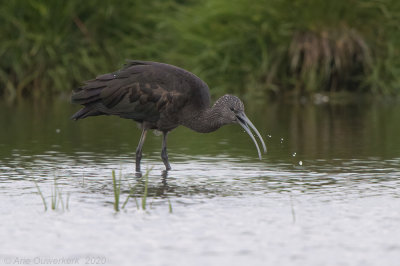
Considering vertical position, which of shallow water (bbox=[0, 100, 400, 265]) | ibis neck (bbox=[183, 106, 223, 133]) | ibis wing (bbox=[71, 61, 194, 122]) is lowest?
shallow water (bbox=[0, 100, 400, 265])

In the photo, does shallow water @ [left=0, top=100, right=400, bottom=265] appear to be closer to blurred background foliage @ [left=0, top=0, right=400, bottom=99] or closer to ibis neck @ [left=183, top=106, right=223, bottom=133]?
ibis neck @ [left=183, top=106, right=223, bottom=133]

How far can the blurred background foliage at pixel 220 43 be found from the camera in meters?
18.6

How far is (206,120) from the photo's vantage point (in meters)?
9.11

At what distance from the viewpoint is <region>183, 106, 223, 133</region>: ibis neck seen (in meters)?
9.07

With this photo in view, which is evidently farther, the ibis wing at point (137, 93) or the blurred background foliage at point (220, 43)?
the blurred background foliage at point (220, 43)

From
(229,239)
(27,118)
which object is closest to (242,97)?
(27,118)

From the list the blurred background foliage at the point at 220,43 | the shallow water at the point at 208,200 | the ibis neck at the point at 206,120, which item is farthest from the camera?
the blurred background foliage at the point at 220,43

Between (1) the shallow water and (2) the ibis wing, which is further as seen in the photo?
(2) the ibis wing

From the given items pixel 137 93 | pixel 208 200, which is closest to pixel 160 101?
pixel 137 93

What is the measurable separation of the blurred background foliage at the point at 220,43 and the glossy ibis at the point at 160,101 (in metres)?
9.29

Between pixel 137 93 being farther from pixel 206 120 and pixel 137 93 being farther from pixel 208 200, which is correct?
pixel 208 200

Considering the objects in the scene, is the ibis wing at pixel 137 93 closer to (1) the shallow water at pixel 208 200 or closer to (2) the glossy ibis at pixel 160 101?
(2) the glossy ibis at pixel 160 101

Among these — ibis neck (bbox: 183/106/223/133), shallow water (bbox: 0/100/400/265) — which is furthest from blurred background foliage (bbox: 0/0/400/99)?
ibis neck (bbox: 183/106/223/133)

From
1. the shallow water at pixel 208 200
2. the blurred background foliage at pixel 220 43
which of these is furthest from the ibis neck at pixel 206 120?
the blurred background foliage at pixel 220 43
